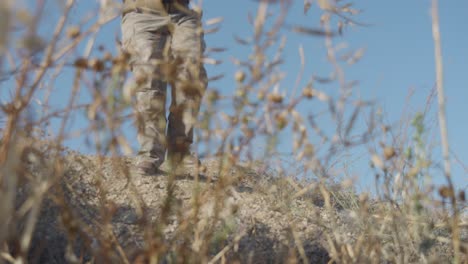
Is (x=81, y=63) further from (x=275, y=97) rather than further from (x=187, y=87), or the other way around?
(x=275, y=97)

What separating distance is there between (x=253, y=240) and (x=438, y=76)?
6.31ft

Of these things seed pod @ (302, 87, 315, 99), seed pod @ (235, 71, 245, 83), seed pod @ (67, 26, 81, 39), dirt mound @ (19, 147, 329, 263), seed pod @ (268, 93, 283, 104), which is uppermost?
seed pod @ (67, 26, 81, 39)

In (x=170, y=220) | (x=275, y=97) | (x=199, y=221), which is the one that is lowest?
(x=170, y=220)

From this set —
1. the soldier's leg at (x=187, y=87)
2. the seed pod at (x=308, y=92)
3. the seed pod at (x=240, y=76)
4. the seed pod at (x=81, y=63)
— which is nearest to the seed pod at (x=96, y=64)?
the seed pod at (x=81, y=63)

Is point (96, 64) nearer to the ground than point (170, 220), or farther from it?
farther from it

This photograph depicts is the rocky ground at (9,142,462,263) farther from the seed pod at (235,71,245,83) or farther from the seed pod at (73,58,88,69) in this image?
the seed pod at (73,58,88,69)

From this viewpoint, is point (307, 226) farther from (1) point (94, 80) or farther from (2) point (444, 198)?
(1) point (94, 80)

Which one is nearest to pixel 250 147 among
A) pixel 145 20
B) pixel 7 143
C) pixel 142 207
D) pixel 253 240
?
pixel 142 207

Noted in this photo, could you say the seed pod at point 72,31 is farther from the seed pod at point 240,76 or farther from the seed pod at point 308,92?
the seed pod at point 308,92

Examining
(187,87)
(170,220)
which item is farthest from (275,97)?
(170,220)

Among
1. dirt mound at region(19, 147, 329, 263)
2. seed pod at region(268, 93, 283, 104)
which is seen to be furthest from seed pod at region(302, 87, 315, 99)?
dirt mound at region(19, 147, 329, 263)

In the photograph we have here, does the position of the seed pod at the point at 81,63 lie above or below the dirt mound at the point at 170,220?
above

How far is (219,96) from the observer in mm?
1039

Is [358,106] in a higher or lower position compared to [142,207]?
higher
